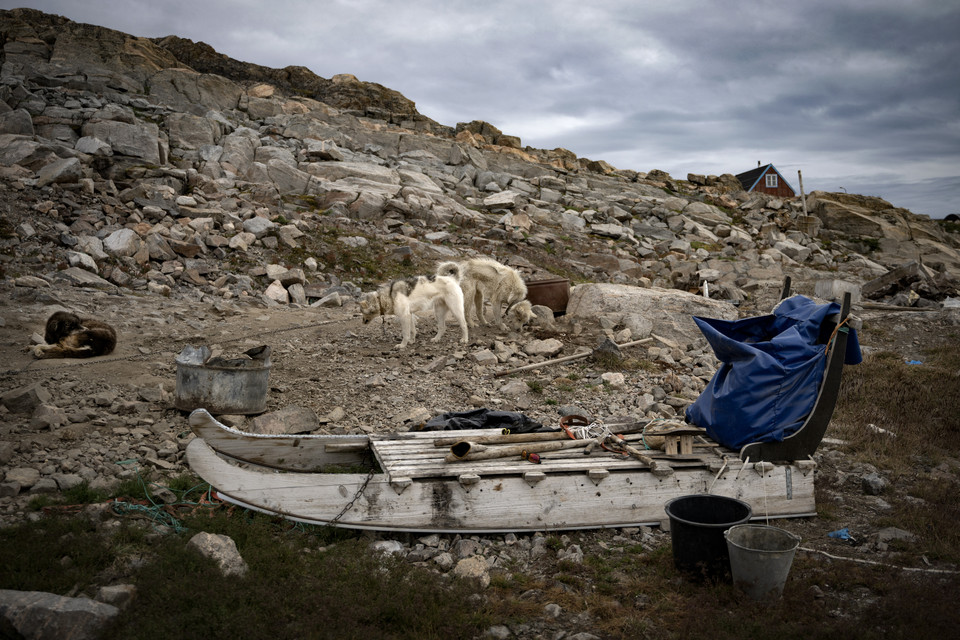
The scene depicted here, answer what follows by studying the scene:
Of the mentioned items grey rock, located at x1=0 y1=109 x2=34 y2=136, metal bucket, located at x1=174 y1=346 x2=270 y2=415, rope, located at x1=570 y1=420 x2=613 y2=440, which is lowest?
rope, located at x1=570 y1=420 x2=613 y2=440

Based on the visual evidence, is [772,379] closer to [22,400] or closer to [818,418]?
[818,418]

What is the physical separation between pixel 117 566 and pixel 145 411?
2990 millimetres

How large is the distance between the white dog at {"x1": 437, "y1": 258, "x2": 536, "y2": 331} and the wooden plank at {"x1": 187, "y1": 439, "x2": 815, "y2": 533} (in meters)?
6.21

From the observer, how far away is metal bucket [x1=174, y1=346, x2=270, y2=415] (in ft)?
20.5

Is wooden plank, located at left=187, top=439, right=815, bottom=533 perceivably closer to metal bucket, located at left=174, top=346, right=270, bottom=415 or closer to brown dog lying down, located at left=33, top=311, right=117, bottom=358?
metal bucket, located at left=174, top=346, right=270, bottom=415

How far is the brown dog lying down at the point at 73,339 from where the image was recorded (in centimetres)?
780

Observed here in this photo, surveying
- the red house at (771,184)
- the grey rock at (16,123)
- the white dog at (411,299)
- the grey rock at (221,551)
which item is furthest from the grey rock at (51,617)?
the red house at (771,184)

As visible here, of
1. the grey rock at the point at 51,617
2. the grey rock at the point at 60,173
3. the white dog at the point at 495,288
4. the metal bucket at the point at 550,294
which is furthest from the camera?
the grey rock at the point at 60,173

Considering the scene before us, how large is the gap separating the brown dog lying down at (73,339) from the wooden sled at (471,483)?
13.6 feet

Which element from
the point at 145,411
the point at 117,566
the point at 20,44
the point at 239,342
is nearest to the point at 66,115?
the point at 20,44

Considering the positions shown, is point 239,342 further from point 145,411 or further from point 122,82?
point 122,82

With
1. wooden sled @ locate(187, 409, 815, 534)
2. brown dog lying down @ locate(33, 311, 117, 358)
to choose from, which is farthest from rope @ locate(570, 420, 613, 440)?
brown dog lying down @ locate(33, 311, 117, 358)

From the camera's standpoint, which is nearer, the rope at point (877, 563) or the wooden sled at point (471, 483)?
the rope at point (877, 563)

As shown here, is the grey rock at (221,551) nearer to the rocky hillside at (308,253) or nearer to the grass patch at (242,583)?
the grass patch at (242,583)
